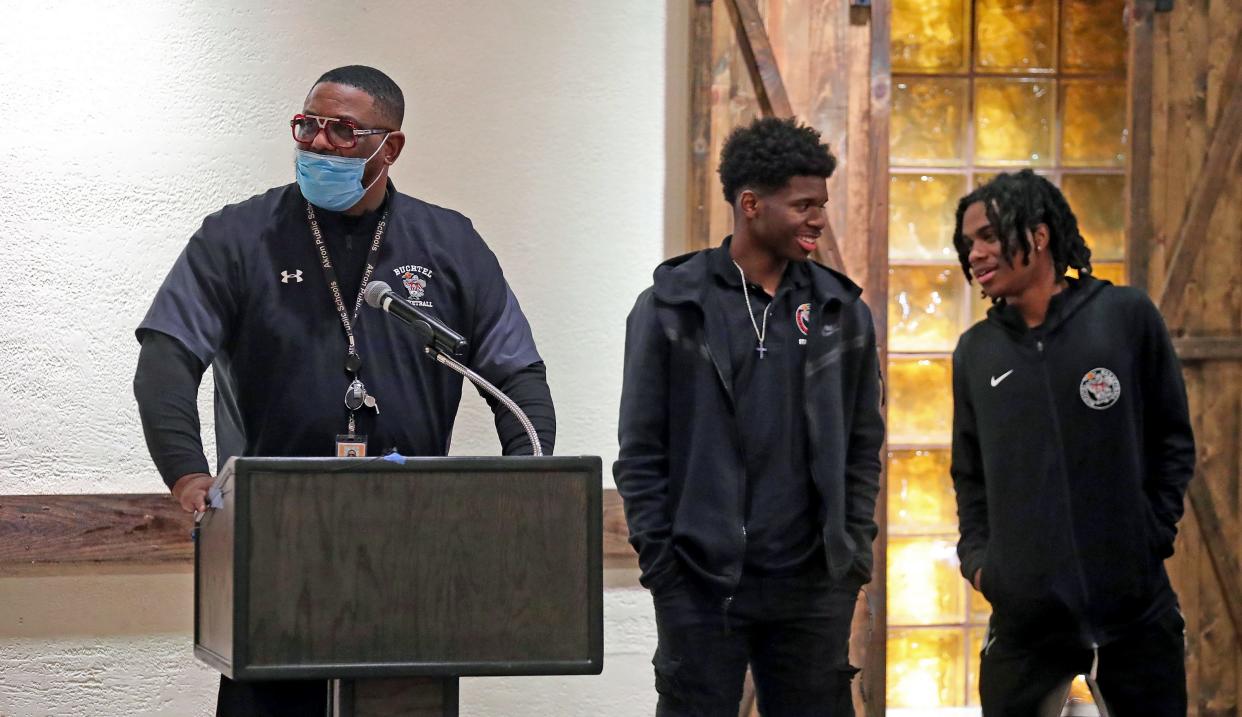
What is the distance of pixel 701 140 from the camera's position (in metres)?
4.31

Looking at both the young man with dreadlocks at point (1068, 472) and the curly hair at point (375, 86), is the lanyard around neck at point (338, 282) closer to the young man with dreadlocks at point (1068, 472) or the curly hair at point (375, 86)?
the curly hair at point (375, 86)

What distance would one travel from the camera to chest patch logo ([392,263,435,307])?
8.79 ft

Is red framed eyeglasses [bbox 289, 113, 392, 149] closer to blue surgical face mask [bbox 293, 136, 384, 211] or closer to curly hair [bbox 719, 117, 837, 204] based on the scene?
blue surgical face mask [bbox 293, 136, 384, 211]

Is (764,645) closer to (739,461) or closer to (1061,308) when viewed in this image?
(739,461)

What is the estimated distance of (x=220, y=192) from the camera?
4070 millimetres

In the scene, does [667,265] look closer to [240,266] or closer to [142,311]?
[240,266]

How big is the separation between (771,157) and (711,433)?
0.58m

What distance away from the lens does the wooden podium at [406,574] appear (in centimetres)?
192

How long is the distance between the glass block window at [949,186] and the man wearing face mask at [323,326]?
9.42 ft

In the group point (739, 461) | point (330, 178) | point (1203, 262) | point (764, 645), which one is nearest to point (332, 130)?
point (330, 178)

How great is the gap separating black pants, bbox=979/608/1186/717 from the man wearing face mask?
1.15m

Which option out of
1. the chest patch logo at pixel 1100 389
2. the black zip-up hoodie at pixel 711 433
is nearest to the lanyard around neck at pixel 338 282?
the black zip-up hoodie at pixel 711 433

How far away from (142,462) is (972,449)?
7.26 ft

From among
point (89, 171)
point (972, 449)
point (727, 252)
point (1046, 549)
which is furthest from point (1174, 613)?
point (89, 171)
